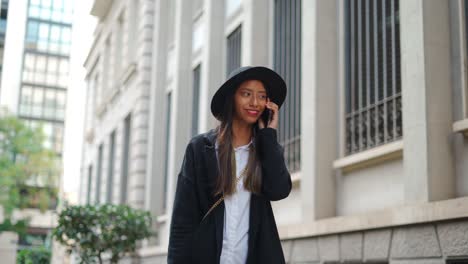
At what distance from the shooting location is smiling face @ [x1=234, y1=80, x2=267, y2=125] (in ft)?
10.3

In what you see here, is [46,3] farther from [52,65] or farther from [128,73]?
[128,73]

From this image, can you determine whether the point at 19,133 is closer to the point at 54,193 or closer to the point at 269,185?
the point at 54,193

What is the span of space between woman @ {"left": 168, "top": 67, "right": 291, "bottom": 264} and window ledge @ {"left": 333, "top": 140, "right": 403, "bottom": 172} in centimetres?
425

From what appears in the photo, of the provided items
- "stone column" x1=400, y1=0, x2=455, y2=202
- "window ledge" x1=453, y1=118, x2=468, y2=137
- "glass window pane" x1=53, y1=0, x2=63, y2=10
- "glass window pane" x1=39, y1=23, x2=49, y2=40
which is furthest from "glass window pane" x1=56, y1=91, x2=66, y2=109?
"window ledge" x1=453, y1=118, x2=468, y2=137

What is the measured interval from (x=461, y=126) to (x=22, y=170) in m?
41.2

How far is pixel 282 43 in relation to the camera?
1140 cm

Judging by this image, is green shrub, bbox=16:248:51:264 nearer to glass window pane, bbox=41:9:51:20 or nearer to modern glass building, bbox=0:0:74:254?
modern glass building, bbox=0:0:74:254

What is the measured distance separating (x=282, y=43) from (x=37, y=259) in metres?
12.5

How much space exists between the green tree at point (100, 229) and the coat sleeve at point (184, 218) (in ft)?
33.1

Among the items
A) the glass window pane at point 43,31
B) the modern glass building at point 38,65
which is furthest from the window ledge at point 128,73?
the glass window pane at point 43,31

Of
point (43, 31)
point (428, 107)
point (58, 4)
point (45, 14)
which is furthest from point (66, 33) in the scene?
point (428, 107)

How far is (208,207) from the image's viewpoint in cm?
308

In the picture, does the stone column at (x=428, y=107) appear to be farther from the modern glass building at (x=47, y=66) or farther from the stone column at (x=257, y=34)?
the modern glass building at (x=47, y=66)

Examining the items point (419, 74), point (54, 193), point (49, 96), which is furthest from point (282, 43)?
point (49, 96)
